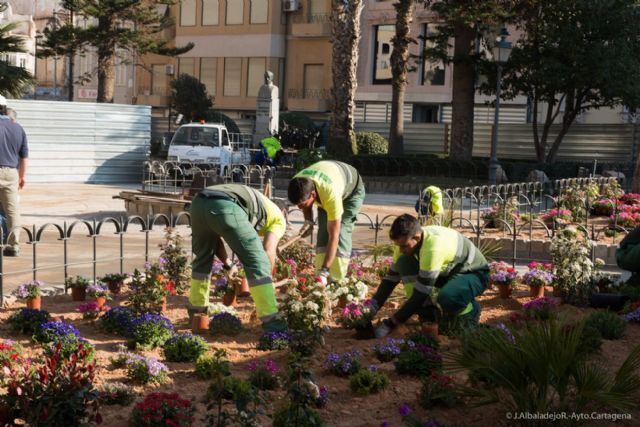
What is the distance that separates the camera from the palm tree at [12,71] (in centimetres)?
2678

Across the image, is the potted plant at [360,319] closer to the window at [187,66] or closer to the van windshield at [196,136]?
the van windshield at [196,136]

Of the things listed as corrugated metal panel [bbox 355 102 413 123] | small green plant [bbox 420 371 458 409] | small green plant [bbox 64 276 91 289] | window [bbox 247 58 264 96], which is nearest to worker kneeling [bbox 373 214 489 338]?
small green plant [bbox 420 371 458 409]

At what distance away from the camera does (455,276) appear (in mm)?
8242

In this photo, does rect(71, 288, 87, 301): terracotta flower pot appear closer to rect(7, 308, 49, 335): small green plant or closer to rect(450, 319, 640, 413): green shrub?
rect(7, 308, 49, 335): small green plant

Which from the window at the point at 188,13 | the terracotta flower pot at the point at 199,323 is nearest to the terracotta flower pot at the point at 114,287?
the terracotta flower pot at the point at 199,323

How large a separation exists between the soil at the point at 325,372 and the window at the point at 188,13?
1644 inches

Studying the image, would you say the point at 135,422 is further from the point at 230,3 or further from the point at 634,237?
the point at 230,3

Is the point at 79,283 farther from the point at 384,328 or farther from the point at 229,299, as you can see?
the point at 384,328

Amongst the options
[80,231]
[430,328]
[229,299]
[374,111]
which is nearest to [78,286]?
[229,299]

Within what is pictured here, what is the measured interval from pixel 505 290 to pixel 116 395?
491cm

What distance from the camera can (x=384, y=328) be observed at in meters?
8.04

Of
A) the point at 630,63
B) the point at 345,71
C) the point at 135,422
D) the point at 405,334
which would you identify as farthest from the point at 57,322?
the point at 630,63

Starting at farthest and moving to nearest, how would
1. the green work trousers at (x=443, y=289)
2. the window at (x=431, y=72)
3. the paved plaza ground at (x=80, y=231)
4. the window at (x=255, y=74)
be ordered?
the window at (x=255, y=74), the window at (x=431, y=72), the paved plaza ground at (x=80, y=231), the green work trousers at (x=443, y=289)

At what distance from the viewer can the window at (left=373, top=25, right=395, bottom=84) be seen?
144 ft
